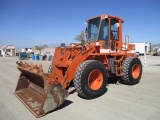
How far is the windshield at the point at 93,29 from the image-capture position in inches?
292

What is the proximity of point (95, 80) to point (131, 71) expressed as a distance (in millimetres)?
2106

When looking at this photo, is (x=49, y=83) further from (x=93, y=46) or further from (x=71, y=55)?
(x=93, y=46)

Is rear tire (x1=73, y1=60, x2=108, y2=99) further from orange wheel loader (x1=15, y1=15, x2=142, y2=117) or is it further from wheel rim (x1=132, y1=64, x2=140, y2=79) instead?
wheel rim (x1=132, y1=64, x2=140, y2=79)

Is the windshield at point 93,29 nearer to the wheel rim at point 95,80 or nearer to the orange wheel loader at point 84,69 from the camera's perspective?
the orange wheel loader at point 84,69

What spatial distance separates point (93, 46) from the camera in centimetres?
654

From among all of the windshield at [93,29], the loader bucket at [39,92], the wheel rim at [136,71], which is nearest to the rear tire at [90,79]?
the loader bucket at [39,92]

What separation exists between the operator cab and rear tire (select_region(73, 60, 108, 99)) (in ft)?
4.94

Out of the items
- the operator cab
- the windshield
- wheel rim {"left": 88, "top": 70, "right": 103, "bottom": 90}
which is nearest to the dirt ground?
wheel rim {"left": 88, "top": 70, "right": 103, "bottom": 90}

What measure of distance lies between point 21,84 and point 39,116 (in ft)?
8.17

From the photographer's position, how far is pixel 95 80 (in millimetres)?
6129

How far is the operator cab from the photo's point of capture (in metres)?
7.24

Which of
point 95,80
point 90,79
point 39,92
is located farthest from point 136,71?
point 39,92

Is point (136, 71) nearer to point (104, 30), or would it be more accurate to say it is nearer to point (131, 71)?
point (131, 71)

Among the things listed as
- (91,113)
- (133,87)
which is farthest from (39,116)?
(133,87)
